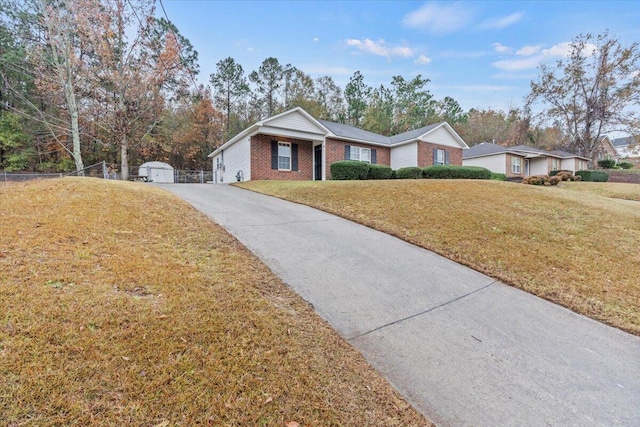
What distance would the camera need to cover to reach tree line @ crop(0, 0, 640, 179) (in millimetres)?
17922

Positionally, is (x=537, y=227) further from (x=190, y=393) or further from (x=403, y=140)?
(x=403, y=140)

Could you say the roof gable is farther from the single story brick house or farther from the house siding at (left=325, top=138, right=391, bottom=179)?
the house siding at (left=325, top=138, right=391, bottom=179)

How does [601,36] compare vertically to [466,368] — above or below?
above

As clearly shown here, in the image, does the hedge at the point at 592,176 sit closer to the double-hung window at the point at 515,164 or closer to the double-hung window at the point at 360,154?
the double-hung window at the point at 515,164

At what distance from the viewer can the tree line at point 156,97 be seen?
58.8 ft

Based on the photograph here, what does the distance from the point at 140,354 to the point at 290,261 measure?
8.55 ft

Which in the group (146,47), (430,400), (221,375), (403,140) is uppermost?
(146,47)

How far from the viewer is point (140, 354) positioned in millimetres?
2039

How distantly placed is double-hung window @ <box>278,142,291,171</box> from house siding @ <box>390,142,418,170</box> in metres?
7.72

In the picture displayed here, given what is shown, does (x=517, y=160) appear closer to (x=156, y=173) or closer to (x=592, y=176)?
(x=592, y=176)

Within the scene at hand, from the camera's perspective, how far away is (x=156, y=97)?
2278 centimetres

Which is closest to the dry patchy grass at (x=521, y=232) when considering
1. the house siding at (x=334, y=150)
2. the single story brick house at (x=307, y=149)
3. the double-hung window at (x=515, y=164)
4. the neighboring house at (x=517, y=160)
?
the single story brick house at (x=307, y=149)

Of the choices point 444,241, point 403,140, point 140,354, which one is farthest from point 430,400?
point 403,140


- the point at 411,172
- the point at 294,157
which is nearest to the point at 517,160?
the point at 411,172
